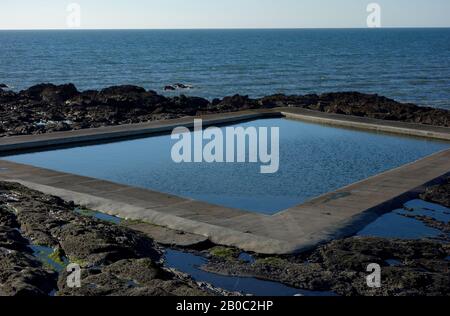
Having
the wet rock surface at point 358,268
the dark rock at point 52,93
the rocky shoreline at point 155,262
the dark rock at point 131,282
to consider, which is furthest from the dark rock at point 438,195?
the dark rock at point 52,93

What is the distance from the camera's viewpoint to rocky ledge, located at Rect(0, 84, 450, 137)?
2806 centimetres

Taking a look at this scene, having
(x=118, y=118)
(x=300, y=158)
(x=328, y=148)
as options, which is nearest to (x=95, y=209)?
(x=300, y=158)

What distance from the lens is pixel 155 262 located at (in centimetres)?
1080

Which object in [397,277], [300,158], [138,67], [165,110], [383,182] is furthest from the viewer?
[138,67]

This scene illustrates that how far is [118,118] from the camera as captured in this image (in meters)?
29.3

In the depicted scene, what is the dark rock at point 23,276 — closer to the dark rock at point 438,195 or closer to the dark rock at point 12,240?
the dark rock at point 12,240

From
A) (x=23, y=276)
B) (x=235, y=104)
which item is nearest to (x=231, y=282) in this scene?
(x=23, y=276)

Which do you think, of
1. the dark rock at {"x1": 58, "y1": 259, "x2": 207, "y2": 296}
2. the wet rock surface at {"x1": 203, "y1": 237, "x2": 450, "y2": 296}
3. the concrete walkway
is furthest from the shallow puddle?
the concrete walkway

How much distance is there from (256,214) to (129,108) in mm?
19913

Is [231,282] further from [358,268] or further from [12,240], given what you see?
[12,240]

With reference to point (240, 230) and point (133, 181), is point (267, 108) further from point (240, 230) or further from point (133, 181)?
point (240, 230)

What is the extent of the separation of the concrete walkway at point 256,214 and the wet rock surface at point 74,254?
0.93 meters

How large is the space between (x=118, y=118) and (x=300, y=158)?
11.3m

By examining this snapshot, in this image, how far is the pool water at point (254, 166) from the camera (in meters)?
16.3
